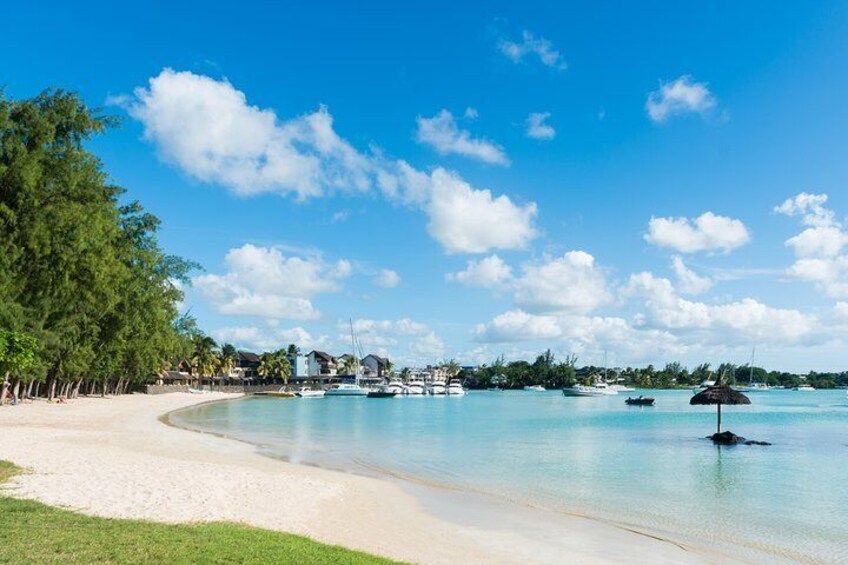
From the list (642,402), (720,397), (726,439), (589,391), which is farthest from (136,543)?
(589,391)

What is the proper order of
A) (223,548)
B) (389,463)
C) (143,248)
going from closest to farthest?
(223,548), (389,463), (143,248)

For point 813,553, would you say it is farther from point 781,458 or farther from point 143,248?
point 143,248

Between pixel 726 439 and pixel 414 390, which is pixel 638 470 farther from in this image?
pixel 414 390

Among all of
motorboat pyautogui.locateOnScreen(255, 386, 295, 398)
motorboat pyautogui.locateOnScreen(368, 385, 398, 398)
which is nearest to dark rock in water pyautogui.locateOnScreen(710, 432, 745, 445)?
motorboat pyautogui.locateOnScreen(368, 385, 398, 398)

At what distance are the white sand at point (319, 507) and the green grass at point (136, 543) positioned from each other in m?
1.49

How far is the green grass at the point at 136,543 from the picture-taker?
29.5 feet

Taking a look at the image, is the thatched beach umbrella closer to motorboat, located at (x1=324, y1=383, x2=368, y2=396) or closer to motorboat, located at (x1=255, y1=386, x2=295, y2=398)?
motorboat, located at (x1=255, y1=386, x2=295, y2=398)

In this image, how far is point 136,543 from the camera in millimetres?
9961

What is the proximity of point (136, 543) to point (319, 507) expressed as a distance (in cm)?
816

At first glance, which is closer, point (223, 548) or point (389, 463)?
point (223, 548)

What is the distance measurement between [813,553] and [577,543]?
6385 mm

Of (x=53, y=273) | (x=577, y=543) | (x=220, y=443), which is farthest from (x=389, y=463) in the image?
(x=53, y=273)

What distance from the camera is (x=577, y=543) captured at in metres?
16.0

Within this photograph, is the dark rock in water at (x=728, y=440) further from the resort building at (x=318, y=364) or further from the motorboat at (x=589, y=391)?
the resort building at (x=318, y=364)
